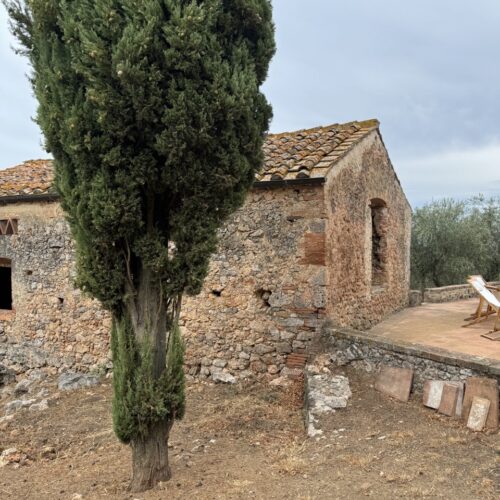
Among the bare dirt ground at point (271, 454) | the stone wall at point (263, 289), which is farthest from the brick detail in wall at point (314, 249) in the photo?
Result: the bare dirt ground at point (271, 454)

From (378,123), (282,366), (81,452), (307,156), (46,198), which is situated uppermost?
(378,123)

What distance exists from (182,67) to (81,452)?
15.1 ft

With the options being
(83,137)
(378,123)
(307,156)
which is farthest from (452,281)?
(83,137)

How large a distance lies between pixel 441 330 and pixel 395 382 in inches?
103

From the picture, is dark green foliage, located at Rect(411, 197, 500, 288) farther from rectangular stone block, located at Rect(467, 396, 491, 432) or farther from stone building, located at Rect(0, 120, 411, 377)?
rectangular stone block, located at Rect(467, 396, 491, 432)

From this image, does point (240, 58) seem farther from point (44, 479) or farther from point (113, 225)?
point (44, 479)

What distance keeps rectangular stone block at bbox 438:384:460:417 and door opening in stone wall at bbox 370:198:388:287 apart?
4272 mm

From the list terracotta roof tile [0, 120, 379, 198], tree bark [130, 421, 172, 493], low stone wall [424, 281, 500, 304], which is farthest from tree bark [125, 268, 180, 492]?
low stone wall [424, 281, 500, 304]

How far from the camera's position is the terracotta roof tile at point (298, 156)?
6.57 meters

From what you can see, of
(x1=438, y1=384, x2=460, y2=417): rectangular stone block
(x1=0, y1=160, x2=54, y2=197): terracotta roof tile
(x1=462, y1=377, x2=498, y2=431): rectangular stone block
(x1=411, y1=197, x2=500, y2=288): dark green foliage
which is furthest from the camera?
(x1=411, y1=197, x2=500, y2=288): dark green foliage

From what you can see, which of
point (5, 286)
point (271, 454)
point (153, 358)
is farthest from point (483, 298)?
point (5, 286)

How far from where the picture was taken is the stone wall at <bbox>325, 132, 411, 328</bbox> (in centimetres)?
684

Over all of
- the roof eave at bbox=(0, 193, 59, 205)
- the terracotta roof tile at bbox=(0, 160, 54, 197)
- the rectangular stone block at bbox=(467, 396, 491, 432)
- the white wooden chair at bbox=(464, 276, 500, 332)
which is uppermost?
the terracotta roof tile at bbox=(0, 160, 54, 197)

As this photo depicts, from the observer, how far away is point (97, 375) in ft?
26.7
